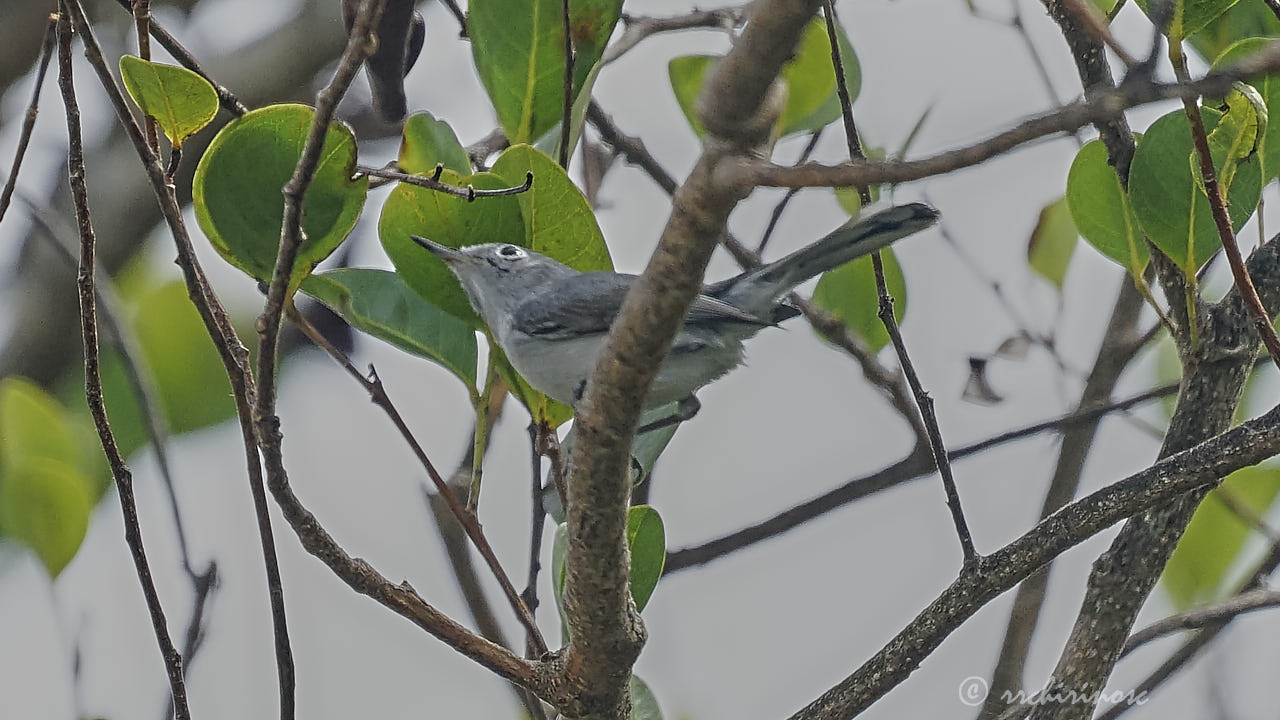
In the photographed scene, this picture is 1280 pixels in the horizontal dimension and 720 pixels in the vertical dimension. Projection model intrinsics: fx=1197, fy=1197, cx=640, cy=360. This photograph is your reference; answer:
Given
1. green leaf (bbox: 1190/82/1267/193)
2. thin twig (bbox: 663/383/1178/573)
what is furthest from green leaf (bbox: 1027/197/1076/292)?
green leaf (bbox: 1190/82/1267/193)

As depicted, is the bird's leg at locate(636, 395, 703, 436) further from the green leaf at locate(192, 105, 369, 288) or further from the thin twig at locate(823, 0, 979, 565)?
the green leaf at locate(192, 105, 369, 288)

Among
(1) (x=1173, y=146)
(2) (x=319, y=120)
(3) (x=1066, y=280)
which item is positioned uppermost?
(3) (x=1066, y=280)

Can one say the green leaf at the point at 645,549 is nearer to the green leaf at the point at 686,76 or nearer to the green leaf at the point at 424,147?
the green leaf at the point at 424,147

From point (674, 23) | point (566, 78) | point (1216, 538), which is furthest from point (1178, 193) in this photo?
point (674, 23)

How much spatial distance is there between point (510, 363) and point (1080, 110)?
112cm

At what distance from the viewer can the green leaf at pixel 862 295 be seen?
165 centimetres

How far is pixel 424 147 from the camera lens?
133 cm

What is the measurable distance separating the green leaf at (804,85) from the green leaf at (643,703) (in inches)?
28.3

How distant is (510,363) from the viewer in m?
1.54

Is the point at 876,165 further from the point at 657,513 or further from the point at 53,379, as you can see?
the point at 53,379

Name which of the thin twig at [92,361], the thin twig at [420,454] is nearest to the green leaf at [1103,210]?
the thin twig at [420,454]

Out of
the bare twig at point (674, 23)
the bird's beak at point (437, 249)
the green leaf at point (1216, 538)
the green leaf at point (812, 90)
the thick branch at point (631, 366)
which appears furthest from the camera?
the bare twig at point (674, 23)

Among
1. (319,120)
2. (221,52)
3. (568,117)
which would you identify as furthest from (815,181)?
(221,52)

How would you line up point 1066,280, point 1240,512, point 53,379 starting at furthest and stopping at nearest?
point 53,379 → point 1066,280 → point 1240,512
